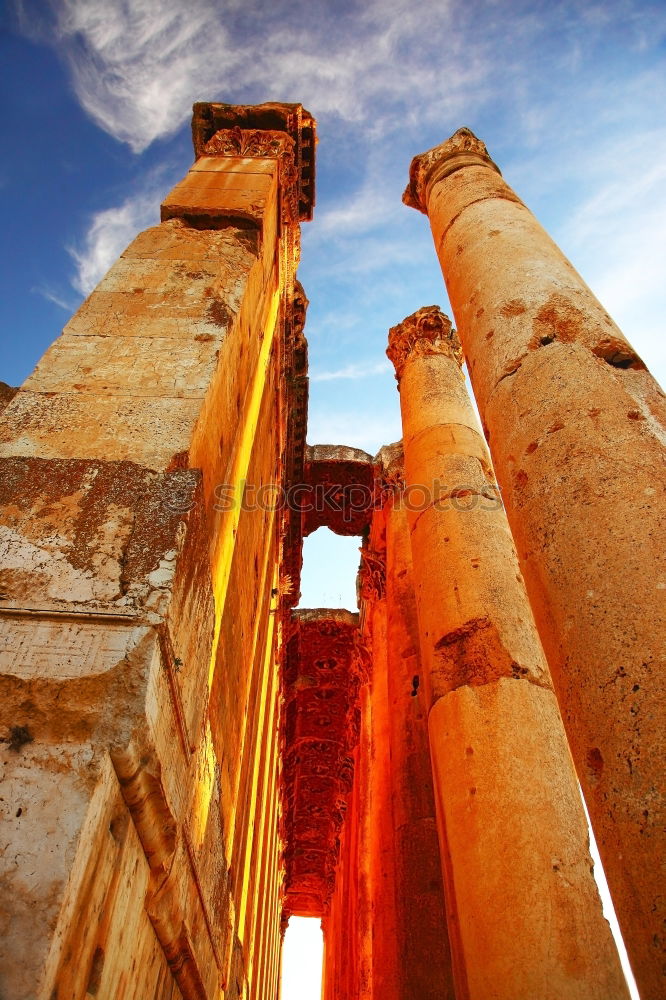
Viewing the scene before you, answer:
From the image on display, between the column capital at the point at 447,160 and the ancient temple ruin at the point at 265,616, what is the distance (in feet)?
0.26

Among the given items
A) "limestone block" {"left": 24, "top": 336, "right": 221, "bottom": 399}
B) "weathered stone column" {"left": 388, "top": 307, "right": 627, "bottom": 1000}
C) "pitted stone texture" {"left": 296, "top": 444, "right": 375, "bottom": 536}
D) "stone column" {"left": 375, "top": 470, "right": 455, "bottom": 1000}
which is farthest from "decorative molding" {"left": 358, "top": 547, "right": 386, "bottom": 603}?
"limestone block" {"left": 24, "top": 336, "right": 221, "bottom": 399}

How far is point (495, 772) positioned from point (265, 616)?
180 inches

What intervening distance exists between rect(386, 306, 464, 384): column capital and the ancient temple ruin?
1.80 m

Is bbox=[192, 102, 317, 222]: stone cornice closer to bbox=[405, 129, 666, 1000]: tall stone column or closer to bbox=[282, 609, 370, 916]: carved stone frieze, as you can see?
bbox=[405, 129, 666, 1000]: tall stone column

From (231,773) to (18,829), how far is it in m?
4.00

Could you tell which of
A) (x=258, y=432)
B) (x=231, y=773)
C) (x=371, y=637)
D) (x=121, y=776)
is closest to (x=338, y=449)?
(x=371, y=637)

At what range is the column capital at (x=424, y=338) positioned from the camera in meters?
10.1

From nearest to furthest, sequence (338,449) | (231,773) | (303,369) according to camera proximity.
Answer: (231,773), (303,369), (338,449)

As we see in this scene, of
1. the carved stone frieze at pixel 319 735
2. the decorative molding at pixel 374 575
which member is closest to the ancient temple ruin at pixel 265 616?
the decorative molding at pixel 374 575

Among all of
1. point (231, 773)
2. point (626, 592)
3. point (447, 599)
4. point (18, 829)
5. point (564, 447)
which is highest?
point (447, 599)

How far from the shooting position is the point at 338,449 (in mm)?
14891

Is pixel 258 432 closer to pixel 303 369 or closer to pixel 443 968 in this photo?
pixel 303 369

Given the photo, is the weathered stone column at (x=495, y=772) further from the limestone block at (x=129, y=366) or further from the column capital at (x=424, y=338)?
the limestone block at (x=129, y=366)

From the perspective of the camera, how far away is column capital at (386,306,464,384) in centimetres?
1015
